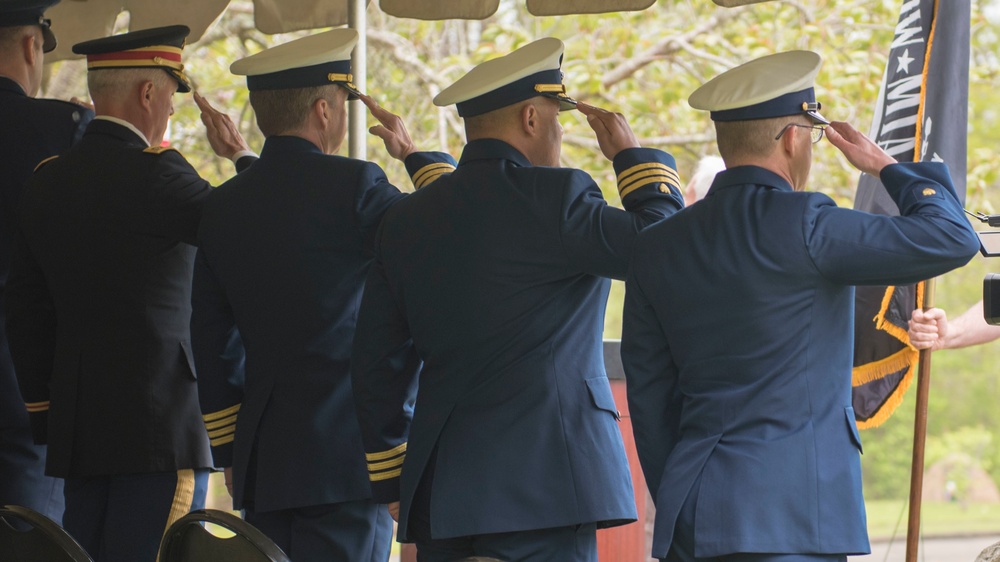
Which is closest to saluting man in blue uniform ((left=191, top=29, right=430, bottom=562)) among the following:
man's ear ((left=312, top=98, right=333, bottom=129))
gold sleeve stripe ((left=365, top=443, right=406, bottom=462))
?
man's ear ((left=312, top=98, right=333, bottom=129))

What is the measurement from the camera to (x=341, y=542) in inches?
105

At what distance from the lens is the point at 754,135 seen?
87.7 inches

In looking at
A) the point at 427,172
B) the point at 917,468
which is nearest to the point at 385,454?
the point at 427,172

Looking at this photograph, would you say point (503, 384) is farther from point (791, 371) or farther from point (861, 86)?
point (861, 86)

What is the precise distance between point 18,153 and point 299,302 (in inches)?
44.6

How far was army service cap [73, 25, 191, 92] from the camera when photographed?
9.93ft

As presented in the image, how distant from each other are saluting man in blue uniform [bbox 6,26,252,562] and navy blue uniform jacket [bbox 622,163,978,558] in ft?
4.10

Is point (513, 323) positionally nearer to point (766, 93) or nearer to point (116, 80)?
point (766, 93)

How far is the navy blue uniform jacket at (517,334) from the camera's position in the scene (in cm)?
236

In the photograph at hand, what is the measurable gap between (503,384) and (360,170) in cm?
59

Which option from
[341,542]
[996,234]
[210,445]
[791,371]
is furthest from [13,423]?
[996,234]

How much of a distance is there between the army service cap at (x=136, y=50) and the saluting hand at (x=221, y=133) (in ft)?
0.48

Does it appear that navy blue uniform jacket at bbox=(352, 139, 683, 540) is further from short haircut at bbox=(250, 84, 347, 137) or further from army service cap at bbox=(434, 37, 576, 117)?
short haircut at bbox=(250, 84, 347, 137)

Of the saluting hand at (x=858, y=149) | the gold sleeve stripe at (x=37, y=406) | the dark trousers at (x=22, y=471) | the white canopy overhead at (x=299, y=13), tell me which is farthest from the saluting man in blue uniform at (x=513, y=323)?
the dark trousers at (x=22, y=471)
